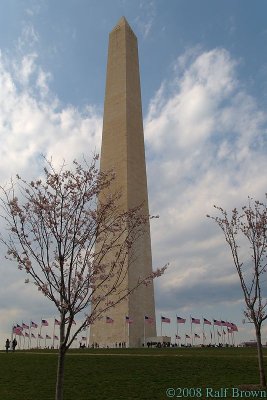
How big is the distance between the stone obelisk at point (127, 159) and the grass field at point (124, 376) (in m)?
23.0

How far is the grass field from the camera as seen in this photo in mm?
18500

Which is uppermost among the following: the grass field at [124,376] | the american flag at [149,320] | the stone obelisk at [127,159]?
the stone obelisk at [127,159]

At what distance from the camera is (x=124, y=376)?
22.2 m

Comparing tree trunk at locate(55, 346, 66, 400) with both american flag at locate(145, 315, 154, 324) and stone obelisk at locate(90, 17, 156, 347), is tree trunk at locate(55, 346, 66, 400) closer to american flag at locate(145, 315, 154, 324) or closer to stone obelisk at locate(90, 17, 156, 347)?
stone obelisk at locate(90, 17, 156, 347)

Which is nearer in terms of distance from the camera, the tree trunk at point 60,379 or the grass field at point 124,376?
the tree trunk at point 60,379

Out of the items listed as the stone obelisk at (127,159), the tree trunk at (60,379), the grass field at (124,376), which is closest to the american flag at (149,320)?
the stone obelisk at (127,159)

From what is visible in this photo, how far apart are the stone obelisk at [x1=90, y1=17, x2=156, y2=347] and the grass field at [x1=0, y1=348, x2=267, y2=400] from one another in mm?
22979

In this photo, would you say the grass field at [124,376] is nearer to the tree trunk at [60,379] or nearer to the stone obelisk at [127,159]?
the tree trunk at [60,379]

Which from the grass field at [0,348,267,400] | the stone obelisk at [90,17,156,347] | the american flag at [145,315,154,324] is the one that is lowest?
the grass field at [0,348,267,400]

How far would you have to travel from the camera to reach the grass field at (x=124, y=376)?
1850 centimetres

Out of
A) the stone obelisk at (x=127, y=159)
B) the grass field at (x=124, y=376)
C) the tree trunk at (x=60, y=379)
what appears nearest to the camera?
the tree trunk at (x=60, y=379)

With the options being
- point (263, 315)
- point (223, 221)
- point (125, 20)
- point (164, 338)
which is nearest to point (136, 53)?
point (125, 20)

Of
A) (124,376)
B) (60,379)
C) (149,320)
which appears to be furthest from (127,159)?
(60,379)

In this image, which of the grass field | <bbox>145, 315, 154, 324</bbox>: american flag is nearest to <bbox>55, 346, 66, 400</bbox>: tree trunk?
Answer: the grass field
